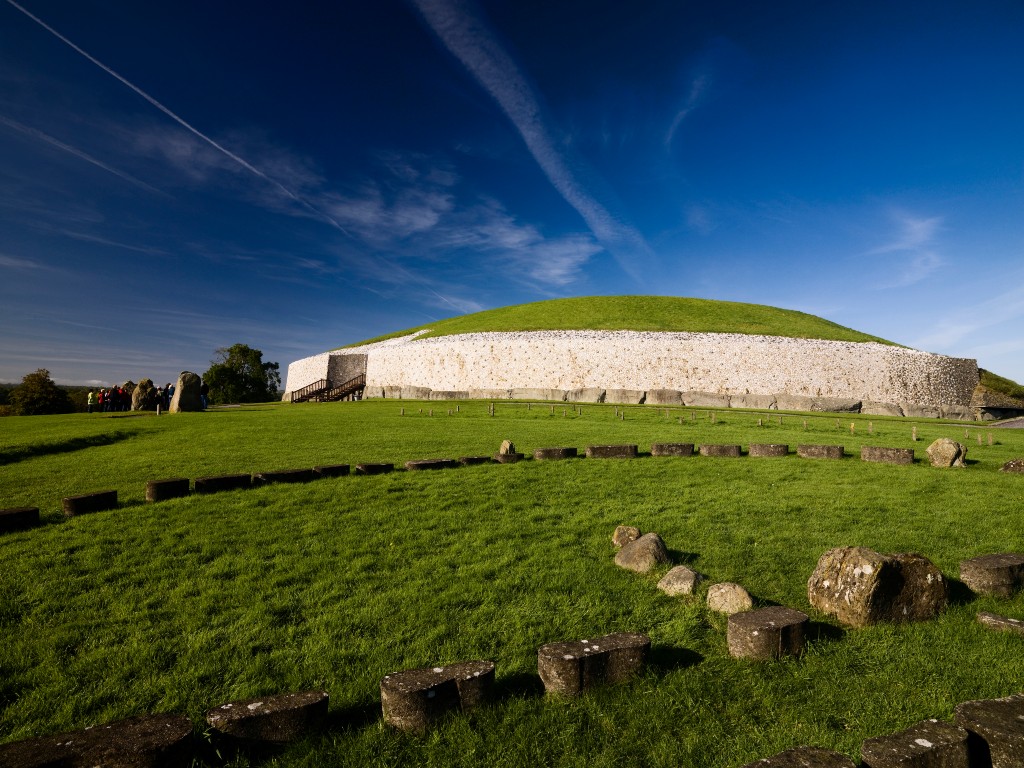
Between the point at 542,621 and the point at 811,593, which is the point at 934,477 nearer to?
the point at 811,593

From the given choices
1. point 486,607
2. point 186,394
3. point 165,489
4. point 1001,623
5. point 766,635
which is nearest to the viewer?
point 766,635

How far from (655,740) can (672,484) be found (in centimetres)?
837

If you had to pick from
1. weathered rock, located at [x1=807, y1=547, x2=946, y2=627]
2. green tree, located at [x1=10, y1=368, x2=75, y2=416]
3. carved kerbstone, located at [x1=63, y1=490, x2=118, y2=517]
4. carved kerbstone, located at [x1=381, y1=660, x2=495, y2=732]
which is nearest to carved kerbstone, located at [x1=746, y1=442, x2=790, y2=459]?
weathered rock, located at [x1=807, y1=547, x2=946, y2=627]

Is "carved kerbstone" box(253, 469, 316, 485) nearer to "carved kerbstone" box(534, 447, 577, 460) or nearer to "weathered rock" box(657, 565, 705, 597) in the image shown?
"carved kerbstone" box(534, 447, 577, 460)

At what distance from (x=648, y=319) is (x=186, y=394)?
151 ft

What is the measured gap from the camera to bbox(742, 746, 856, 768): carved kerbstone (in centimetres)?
281

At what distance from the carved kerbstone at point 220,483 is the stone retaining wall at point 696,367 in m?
31.6

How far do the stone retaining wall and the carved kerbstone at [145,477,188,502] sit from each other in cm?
3250

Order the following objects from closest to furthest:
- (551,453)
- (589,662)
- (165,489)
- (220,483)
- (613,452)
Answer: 1. (589,662)
2. (165,489)
3. (220,483)
4. (551,453)
5. (613,452)

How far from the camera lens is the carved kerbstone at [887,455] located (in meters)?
14.6

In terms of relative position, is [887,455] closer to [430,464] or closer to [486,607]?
[430,464]

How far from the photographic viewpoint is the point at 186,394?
32.1 m

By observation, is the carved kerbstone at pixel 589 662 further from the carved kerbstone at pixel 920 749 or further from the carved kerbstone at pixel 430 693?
the carved kerbstone at pixel 920 749

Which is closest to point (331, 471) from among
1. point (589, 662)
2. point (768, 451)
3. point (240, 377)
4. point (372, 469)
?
point (372, 469)
